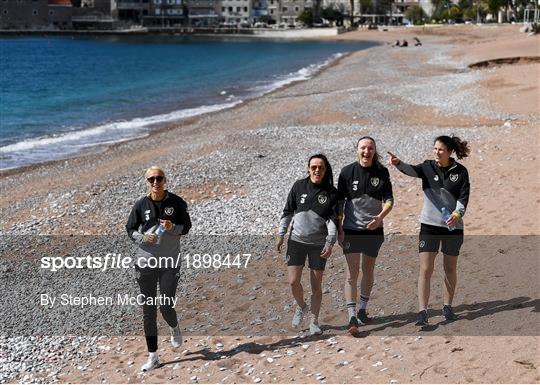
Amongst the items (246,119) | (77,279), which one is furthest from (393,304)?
(246,119)

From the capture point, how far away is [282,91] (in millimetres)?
44406

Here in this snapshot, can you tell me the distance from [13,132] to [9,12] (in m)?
160

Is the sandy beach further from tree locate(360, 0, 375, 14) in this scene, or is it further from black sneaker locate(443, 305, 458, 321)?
tree locate(360, 0, 375, 14)

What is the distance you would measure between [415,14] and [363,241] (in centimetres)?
17053

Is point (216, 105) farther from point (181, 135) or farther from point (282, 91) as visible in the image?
point (181, 135)

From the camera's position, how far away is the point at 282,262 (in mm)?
11086

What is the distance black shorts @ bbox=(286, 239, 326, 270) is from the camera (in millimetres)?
7496

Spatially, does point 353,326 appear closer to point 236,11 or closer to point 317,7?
point 317,7

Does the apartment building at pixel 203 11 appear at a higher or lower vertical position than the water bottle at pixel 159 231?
higher

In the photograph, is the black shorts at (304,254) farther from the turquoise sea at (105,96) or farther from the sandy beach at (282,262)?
the turquoise sea at (105,96)

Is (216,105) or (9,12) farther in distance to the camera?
(9,12)

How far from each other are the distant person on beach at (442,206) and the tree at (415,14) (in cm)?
16626

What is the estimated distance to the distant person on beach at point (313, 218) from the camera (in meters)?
7.35

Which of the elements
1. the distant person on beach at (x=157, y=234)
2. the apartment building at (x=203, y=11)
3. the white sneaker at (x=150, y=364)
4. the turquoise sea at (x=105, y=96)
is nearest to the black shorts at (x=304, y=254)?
the distant person on beach at (x=157, y=234)
